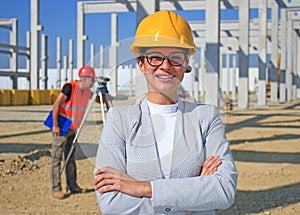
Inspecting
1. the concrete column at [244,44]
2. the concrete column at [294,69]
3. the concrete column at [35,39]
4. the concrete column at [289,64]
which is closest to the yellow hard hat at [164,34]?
the concrete column at [244,44]

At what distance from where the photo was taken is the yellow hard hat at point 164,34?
176 cm

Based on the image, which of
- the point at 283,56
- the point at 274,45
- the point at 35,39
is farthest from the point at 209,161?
the point at 283,56

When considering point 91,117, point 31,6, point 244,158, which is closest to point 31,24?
point 31,6

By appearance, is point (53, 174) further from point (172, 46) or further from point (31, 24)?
point (31, 24)

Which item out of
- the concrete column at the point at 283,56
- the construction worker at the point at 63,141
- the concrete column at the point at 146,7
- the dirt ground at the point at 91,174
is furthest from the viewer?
the concrete column at the point at 283,56

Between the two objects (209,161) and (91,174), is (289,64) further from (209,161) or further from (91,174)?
(209,161)

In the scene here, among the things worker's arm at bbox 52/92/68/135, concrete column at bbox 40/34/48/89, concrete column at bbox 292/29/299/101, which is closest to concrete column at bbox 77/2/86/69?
concrete column at bbox 40/34/48/89

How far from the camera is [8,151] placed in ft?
32.5

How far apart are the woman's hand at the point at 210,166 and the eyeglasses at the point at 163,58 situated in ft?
1.25

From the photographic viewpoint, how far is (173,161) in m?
1.76

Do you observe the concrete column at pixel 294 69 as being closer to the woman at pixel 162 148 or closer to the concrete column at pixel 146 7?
the concrete column at pixel 146 7

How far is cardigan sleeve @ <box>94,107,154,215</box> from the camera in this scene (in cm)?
174

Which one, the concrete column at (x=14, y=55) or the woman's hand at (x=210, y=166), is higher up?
the concrete column at (x=14, y=55)

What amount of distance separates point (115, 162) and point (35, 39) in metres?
27.3
